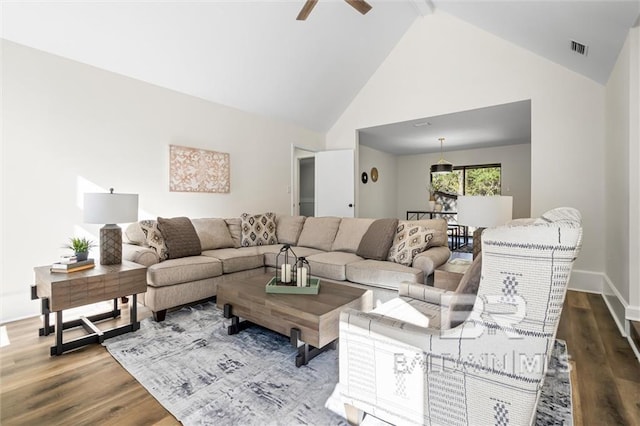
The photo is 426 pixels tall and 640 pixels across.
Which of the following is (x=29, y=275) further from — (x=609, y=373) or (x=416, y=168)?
(x=416, y=168)

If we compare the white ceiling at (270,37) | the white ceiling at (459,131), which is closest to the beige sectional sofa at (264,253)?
the white ceiling at (270,37)

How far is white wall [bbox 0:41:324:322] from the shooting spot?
2.80 m

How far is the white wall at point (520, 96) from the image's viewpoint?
3.58 m

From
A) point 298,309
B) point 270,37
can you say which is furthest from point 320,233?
point 270,37

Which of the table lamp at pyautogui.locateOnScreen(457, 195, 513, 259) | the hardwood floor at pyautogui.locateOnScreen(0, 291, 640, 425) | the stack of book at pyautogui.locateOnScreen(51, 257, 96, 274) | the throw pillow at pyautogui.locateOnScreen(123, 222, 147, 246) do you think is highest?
the table lamp at pyautogui.locateOnScreen(457, 195, 513, 259)

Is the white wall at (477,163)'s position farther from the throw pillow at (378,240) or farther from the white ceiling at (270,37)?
the throw pillow at (378,240)

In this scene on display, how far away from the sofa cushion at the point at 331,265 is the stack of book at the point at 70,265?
6.33ft

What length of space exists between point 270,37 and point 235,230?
2.48 meters

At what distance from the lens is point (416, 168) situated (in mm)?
8711

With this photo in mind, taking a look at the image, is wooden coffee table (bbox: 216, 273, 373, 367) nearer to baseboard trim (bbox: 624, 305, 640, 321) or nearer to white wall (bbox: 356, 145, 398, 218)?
baseboard trim (bbox: 624, 305, 640, 321)

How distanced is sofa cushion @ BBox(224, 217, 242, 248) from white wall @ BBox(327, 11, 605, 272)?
3022 mm

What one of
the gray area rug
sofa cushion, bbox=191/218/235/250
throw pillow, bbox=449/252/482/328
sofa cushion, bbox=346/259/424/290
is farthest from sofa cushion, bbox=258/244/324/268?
throw pillow, bbox=449/252/482/328

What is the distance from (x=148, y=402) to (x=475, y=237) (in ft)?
7.78

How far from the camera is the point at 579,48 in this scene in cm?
299
